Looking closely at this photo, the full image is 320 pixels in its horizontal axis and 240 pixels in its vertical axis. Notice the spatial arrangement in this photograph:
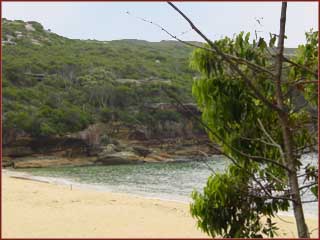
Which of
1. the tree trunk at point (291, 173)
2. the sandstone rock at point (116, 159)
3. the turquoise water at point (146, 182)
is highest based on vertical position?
the tree trunk at point (291, 173)

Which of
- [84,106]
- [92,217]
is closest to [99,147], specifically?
[84,106]

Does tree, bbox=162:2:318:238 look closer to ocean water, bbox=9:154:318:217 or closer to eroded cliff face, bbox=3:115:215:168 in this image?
ocean water, bbox=9:154:318:217

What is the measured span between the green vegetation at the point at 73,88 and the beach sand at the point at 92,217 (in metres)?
19.4

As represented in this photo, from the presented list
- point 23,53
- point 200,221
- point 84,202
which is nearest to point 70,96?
point 23,53

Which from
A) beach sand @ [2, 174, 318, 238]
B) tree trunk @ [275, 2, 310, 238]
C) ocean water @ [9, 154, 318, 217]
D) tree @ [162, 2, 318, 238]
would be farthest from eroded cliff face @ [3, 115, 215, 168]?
tree trunk @ [275, 2, 310, 238]

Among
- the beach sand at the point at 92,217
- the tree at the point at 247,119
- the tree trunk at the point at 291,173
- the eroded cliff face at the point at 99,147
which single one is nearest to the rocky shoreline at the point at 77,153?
the eroded cliff face at the point at 99,147

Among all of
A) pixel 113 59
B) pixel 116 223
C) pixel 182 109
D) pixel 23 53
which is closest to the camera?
pixel 182 109

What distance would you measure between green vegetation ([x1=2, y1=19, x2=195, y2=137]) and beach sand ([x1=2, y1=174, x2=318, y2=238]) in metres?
19.4

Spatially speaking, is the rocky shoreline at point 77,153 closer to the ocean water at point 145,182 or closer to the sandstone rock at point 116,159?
the sandstone rock at point 116,159

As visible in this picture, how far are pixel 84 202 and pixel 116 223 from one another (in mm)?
4733

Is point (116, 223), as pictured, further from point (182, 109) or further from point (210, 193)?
point (182, 109)

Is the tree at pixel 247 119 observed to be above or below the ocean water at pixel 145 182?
above

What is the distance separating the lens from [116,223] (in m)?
12.5

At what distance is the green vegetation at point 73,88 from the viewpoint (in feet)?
149
